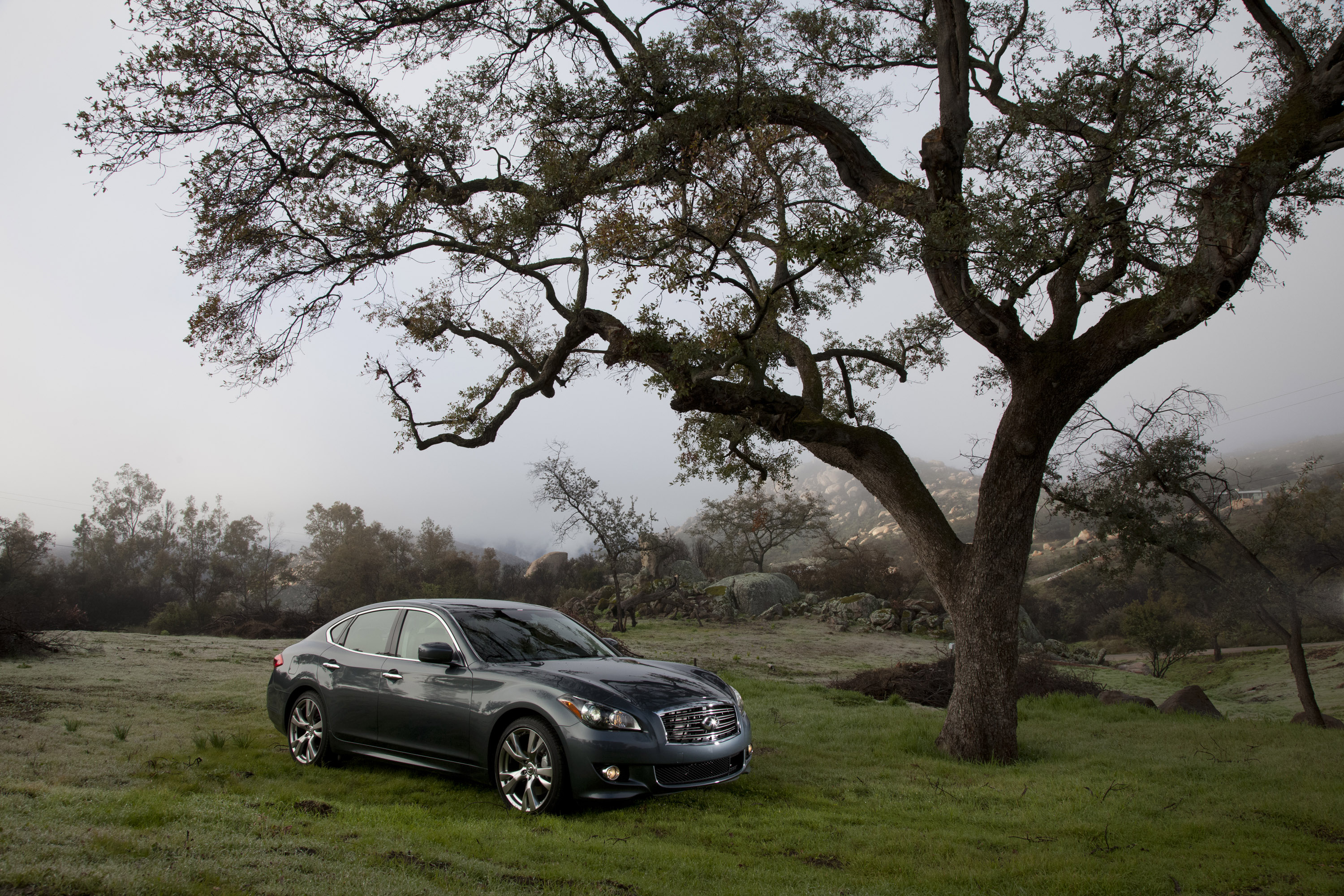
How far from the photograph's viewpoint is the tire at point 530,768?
521 cm

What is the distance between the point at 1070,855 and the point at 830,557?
3619cm

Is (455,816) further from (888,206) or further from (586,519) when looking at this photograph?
(586,519)

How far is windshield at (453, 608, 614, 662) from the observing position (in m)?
6.21

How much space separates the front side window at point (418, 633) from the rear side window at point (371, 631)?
168mm

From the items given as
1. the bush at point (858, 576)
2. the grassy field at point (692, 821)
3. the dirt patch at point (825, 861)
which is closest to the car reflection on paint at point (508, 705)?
the grassy field at point (692, 821)

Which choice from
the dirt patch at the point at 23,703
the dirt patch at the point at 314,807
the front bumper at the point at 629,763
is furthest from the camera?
the dirt patch at the point at 23,703

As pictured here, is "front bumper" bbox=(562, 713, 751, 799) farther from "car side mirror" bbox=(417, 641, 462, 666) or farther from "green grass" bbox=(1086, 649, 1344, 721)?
"green grass" bbox=(1086, 649, 1344, 721)

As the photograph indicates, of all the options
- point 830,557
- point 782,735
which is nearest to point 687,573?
point 830,557

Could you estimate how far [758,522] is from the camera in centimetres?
4106

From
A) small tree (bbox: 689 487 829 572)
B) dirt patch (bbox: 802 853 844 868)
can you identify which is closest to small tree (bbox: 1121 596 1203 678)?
small tree (bbox: 689 487 829 572)

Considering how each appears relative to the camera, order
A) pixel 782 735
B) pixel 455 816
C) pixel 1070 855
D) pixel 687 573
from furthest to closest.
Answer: pixel 687 573 → pixel 782 735 → pixel 455 816 → pixel 1070 855

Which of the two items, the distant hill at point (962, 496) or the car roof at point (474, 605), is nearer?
the car roof at point (474, 605)

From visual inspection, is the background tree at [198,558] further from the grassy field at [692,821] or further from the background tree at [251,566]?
the grassy field at [692,821]

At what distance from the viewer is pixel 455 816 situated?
204 inches
